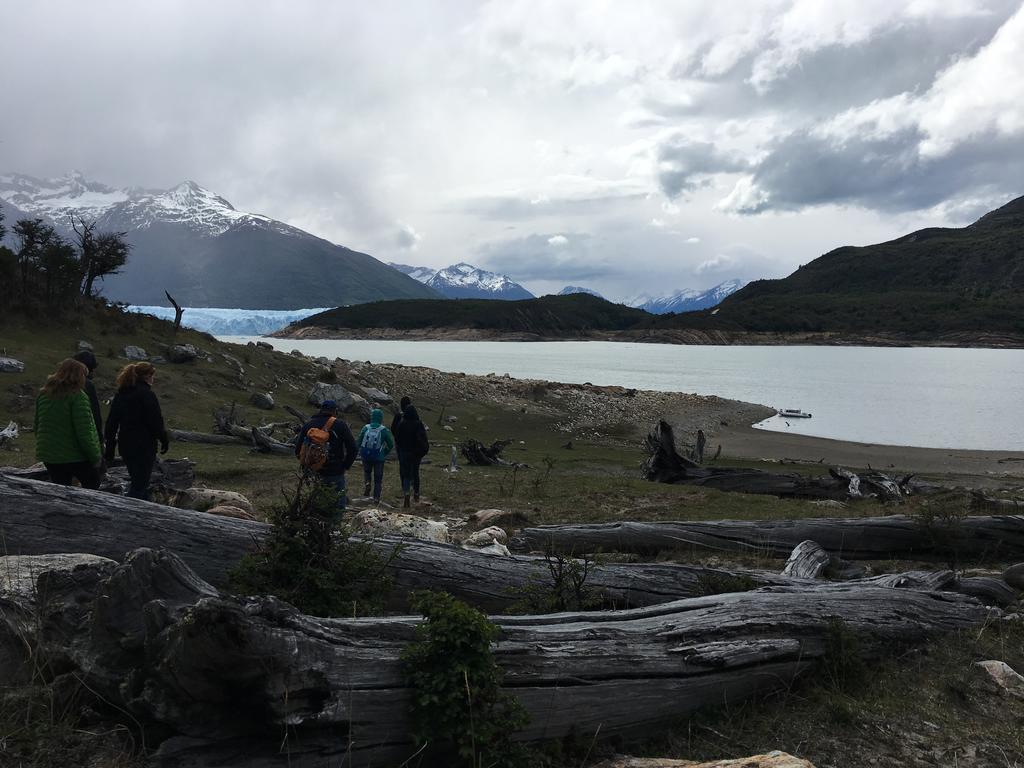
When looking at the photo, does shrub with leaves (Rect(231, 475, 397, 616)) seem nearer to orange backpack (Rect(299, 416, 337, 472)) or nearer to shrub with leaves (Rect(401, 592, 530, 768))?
shrub with leaves (Rect(401, 592, 530, 768))

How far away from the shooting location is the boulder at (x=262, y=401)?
27672 millimetres

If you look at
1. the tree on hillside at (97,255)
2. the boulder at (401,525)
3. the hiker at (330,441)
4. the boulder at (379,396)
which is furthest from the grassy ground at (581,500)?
the tree on hillside at (97,255)

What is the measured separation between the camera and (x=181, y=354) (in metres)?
29.9

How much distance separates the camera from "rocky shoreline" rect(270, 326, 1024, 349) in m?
151

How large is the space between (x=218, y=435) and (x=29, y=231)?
1942cm

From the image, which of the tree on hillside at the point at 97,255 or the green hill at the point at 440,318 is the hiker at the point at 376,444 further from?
the green hill at the point at 440,318

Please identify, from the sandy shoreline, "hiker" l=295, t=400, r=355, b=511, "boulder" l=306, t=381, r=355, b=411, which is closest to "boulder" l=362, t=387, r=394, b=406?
"boulder" l=306, t=381, r=355, b=411

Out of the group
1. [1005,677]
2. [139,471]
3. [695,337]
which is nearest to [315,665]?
[1005,677]

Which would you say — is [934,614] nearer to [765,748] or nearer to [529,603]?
[765,748]

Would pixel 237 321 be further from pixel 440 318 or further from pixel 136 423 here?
pixel 136 423

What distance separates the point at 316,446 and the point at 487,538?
9.02ft

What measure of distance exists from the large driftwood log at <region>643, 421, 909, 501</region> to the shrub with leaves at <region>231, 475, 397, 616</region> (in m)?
14.1

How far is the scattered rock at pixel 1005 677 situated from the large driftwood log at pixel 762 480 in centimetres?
1092

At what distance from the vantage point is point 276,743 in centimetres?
347
